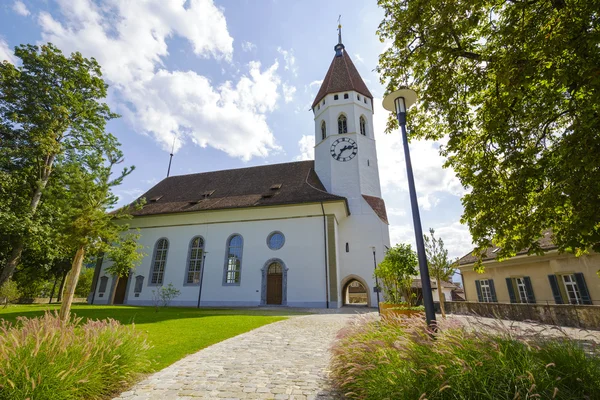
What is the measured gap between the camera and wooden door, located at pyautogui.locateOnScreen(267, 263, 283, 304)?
22.3 m

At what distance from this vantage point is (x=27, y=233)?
19.2m

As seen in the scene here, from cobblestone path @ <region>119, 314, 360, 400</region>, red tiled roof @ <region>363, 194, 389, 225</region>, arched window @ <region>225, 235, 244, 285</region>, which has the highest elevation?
red tiled roof @ <region>363, 194, 389, 225</region>

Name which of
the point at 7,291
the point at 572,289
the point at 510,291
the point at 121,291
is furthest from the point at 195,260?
the point at 572,289

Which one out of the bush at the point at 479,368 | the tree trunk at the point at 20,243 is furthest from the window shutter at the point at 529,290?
the tree trunk at the point at 20,243

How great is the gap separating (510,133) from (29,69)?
28444 mm

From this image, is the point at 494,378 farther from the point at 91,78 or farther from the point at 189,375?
the point at 91,78

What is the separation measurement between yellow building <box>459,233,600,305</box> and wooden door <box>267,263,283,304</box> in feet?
44.5

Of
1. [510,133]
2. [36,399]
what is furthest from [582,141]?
[36,399]

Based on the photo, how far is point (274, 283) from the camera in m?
22.6

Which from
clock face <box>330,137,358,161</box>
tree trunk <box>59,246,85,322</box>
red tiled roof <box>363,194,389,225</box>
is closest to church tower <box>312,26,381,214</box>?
clock face <box>330,137,358,161</box>

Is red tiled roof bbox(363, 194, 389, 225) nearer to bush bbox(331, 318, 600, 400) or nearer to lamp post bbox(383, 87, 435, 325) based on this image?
lamp post bbox(383, 87, 435, 325)

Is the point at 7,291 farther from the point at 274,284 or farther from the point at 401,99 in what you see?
the point at 401,99

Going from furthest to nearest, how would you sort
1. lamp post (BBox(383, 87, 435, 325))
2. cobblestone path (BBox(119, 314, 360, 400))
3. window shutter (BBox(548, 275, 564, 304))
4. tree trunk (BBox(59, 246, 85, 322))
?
window shutter (BBox(548, 275, 564, 304)) → tree trunk (BBox(59, 246, 85, 322)) → lamp post (BBox(383, 87, 435, 325)) → cobblestone path (BBox(119, 314, 360, 400))

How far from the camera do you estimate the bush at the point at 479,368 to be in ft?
9.04
